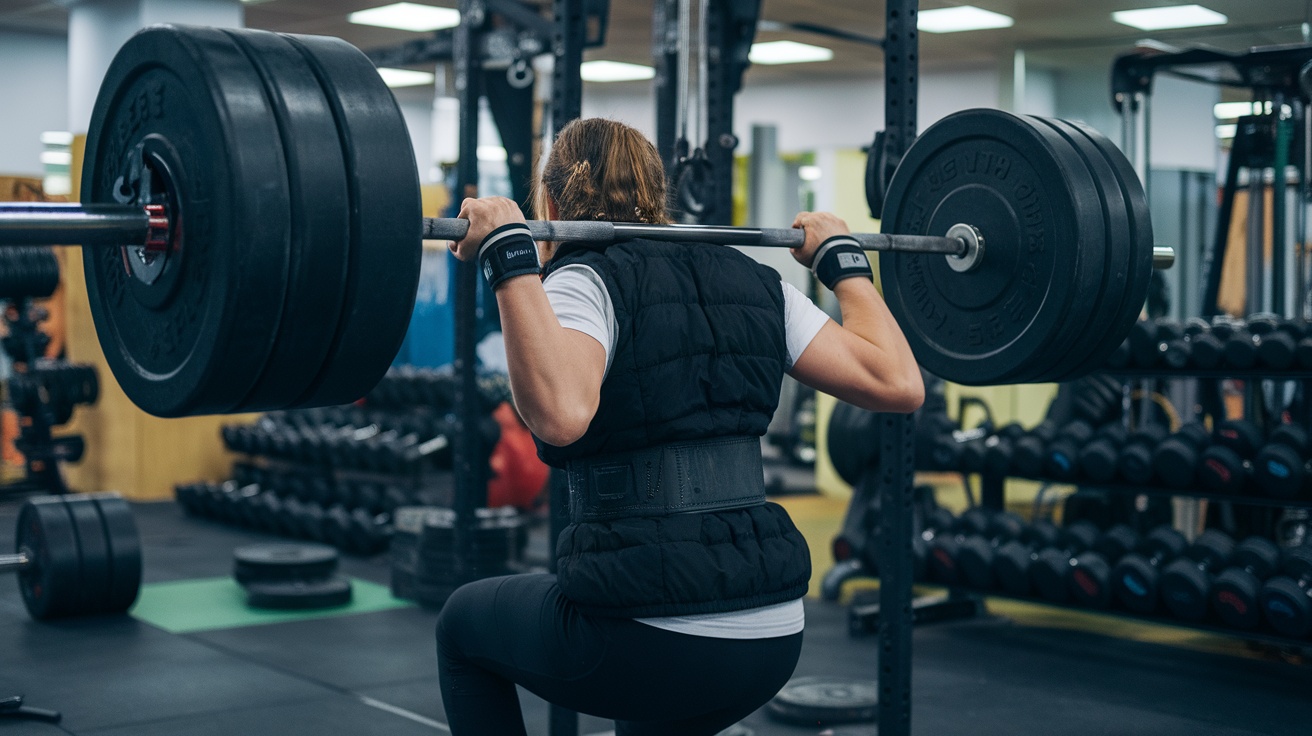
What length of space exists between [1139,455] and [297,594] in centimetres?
308

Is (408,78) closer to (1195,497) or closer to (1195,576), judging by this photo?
(1195,497)

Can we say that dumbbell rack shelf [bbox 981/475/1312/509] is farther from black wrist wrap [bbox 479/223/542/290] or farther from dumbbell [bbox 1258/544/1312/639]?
black wrist wrap [bbox 479/223/542/290]

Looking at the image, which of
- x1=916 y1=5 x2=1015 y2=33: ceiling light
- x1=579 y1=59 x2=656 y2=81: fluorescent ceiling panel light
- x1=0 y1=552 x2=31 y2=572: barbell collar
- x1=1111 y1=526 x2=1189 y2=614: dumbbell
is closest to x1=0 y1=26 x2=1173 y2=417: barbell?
x1=0 y1=552 x2=31 y2=572: barbell collar

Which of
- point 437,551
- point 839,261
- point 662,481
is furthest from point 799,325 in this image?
point 437,551

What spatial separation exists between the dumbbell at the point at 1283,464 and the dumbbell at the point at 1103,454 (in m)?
0.46

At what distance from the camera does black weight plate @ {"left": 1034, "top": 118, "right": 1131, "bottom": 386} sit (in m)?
2.21

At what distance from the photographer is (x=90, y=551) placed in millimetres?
4441

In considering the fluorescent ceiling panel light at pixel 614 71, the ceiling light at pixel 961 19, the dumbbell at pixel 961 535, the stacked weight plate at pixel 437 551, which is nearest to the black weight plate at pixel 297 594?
the stacked weight plate at pixel 437 551

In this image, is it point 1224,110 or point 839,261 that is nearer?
point 839,261

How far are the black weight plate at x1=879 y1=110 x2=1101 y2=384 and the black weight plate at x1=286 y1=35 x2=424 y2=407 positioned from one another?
117cm

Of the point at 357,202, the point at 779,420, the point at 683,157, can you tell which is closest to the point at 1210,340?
the point at 683,157

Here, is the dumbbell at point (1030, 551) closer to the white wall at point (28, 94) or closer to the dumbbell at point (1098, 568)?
the dumbbell at point (1098, 568)

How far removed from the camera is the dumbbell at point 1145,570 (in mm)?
4094

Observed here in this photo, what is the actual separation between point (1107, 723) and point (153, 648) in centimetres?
295
